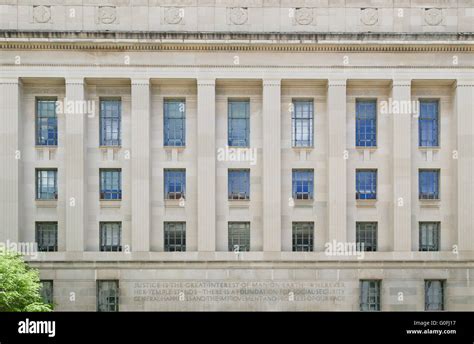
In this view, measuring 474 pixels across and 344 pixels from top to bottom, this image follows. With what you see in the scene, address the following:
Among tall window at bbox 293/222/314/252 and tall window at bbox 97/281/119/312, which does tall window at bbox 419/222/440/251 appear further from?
tall window at bbox 97/281/119/312

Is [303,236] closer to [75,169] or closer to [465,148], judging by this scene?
[465,148]

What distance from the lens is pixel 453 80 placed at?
1644 inches

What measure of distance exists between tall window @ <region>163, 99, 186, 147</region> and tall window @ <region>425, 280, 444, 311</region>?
17801mm

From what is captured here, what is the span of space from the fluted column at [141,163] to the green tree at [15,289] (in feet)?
28.1

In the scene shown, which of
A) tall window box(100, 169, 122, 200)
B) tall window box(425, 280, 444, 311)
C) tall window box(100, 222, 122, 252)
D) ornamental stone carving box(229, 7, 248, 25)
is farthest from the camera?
tall window box(100, 169, 122, 200)

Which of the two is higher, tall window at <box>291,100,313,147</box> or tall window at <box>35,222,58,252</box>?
tall window at <box>291,100,313,147</box>

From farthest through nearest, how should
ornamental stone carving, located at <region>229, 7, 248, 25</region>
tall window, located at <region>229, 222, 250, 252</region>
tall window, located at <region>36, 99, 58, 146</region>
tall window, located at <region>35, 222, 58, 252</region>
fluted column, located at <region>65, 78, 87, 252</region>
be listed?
tall window, located at <region>36, 99, 58, 146</region> → tall window, located at <region>229, 222, 250, 252</region> → tall window, located at <region>35, 222, 58, 252</region> → ornamental stone carving, located at <region>229, 7, 248, 25</region> → fluted column, located at <region>65, 78, 87, 252</region>

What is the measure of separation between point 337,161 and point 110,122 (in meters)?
14.6

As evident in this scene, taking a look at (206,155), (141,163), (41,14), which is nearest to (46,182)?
(141,163)

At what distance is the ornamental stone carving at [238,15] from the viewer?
41.5 meters

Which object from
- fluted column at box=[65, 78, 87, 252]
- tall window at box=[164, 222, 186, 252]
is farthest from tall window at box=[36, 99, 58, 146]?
tall window at box=[164, 222, 186, 252]

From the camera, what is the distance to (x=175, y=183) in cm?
4250

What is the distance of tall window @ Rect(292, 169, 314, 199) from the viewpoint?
42.5 metres
